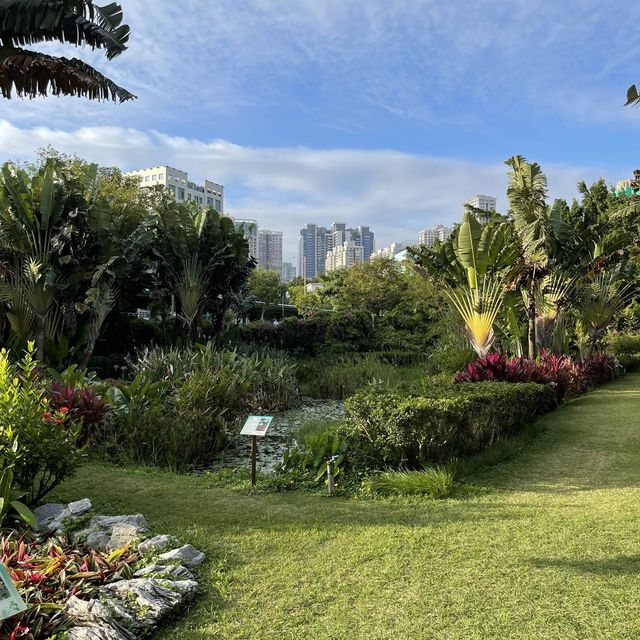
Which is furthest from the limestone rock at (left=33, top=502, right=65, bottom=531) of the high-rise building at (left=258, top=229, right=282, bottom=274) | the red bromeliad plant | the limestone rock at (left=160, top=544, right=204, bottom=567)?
the high-rise building at (left=258, top=229, right=282, bottom=274)

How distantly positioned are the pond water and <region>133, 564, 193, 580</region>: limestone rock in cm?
345

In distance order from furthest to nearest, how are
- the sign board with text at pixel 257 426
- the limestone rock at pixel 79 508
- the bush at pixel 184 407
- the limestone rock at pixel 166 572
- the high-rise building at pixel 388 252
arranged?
the high-rise building at pixel 388 252 → the bush at pixel 184 407 → the sign board with text at pixel 257 426 → the limestone rock at pixel 79 508 → the limestone rock at pixel 166 572

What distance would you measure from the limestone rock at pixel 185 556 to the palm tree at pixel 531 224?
10054 millimetres

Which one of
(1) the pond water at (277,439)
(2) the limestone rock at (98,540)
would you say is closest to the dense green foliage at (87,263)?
(1) the pond water at (277,439)

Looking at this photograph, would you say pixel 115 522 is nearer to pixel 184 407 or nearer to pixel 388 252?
pixel 184 407

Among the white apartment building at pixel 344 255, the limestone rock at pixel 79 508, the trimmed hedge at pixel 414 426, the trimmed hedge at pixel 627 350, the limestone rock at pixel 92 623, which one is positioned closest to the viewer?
the limestone rock at pixel 92 623

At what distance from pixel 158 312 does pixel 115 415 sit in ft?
33.9

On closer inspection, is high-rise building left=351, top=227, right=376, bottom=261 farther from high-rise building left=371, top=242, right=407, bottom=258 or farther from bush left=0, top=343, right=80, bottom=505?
bush left=0, top=343, right=80, bottom=505

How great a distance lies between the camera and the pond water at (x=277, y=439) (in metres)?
7.30

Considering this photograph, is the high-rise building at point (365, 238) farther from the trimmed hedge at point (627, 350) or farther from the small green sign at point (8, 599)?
the small green sign at point (8, 599)

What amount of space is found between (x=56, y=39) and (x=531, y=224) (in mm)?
9790

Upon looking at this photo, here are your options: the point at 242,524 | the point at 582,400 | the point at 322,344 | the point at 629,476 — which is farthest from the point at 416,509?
the point at 322,344

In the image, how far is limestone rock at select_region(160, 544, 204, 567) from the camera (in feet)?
11.4

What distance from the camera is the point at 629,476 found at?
19.6 feet
